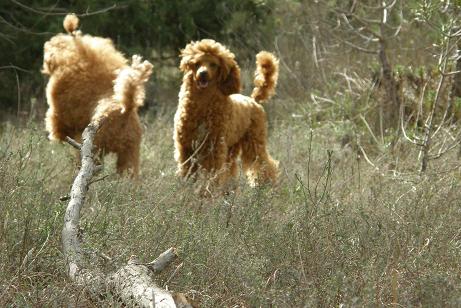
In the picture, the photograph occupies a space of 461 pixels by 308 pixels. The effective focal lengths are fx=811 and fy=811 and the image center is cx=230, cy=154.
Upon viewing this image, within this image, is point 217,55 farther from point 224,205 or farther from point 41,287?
point 41,287

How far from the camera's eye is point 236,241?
4613mm

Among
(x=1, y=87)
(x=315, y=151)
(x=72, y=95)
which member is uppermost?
(x=72, y=95)

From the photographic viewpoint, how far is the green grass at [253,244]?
12.1 feet

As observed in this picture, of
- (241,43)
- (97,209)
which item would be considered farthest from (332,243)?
(241,43)

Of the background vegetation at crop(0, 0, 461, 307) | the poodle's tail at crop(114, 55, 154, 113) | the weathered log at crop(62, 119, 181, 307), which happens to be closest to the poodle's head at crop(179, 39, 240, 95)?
the poodle's tail at crop(114, 55, 154, 113)

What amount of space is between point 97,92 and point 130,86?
0.75m

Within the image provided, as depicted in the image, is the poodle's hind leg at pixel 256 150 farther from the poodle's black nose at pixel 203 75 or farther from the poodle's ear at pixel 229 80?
the poodle's black nose at pixel 203 75

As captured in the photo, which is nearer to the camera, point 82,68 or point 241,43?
point 82,68

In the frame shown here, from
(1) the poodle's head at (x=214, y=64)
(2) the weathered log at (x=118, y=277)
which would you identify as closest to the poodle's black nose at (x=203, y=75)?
(1) the poodle's head at (x=214, y=64)

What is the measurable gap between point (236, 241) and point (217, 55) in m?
3.11

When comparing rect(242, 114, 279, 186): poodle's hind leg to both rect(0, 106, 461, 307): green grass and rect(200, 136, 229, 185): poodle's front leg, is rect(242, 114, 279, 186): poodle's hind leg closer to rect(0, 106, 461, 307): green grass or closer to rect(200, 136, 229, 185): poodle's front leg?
rect(200, 136, 229, 185): poodle's front leg

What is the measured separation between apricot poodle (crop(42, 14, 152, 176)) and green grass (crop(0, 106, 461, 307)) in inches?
40.1

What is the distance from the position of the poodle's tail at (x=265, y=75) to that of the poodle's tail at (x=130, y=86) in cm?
148

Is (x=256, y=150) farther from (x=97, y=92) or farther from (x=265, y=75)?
(x=97, y=92)
